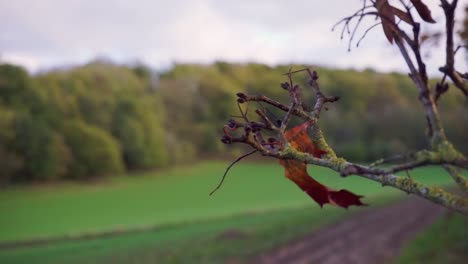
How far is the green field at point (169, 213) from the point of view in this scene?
63.8ft

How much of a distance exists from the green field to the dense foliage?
89.1 inches

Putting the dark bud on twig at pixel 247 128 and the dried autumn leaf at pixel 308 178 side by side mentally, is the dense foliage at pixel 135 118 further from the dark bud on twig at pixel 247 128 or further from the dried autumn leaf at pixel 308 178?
the dark bud on twig at pixel 247 128

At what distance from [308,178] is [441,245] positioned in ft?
51.8

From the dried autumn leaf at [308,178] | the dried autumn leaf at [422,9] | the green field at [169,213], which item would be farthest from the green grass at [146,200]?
the dried autumn leaf at [422,9]

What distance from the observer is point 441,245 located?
1619 centimetres

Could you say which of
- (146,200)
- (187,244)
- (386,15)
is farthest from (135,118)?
(386,15)

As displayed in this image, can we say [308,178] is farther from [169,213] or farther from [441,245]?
[169,213]

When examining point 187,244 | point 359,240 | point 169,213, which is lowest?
point 169,213

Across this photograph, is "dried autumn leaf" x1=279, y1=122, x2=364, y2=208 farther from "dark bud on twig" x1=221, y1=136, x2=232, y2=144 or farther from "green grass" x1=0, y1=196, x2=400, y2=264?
"green grass" x1=0, y1=196, x2=400, y2=264

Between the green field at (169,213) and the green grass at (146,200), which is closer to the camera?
the green field at (169,213)

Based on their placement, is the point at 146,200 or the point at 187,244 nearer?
the point at 187,244

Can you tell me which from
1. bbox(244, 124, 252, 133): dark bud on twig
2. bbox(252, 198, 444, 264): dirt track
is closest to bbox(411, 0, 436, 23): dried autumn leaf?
bbox(244, 124, 252, 133): dark bud on twig

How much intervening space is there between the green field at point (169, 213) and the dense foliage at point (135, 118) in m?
2.26

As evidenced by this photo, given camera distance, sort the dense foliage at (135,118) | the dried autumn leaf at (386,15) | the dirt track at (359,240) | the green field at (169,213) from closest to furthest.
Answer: the dried autumn leaf at (386,15) → the dirt track at (359,240) → the green field at (169,213) → the dense foliage at (135,118)
